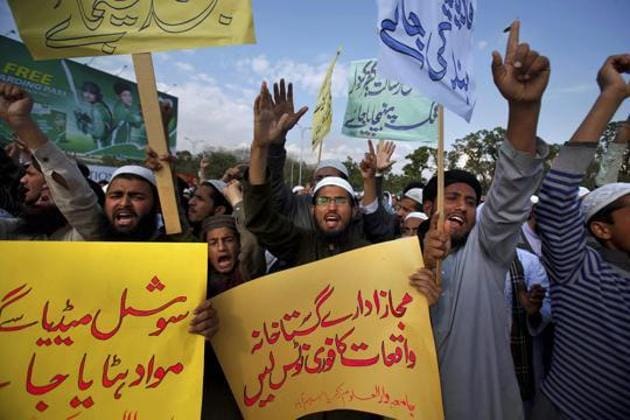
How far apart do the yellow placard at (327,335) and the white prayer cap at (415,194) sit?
11.0ft

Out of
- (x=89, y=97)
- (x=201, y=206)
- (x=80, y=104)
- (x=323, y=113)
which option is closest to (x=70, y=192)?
(x=201, y=206)

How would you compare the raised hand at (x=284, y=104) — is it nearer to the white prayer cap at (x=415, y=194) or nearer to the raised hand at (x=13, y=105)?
the raised hand at (x=13, y=105)

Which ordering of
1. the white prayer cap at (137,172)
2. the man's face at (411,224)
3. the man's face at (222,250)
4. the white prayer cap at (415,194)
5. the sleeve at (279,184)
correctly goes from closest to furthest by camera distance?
the white prayer cap at (137,172) < the man's face at (222,250) < the sleeve at (279,184) < the man's face at (411,224) < the white prayer cap at (415,194)

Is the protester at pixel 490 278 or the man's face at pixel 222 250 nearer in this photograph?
the protester at pixel 490 278

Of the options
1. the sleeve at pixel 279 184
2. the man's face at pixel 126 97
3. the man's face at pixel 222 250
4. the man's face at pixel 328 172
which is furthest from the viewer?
the man's face at pixel 126 97

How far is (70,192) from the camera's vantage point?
1.92 m

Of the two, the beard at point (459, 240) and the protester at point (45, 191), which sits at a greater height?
the protester at point (45, 191)

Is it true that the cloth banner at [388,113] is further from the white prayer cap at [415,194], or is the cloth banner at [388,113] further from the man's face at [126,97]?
the man's face at [126,97]

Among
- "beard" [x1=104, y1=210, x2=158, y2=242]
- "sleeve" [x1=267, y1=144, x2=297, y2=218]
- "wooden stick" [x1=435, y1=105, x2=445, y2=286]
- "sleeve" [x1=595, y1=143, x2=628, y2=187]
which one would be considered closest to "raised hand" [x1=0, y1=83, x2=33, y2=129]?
"beard" [x1=104, y1=210, x2=158, y2=242]

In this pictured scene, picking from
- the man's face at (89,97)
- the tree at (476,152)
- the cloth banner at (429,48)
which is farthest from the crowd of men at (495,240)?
the tree at (476,152)

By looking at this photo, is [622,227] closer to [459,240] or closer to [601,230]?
[601,230]

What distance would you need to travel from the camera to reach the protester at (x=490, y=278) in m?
1.51

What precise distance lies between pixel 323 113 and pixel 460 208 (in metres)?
3.02

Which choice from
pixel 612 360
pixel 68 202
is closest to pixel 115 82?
pixel 68 202
